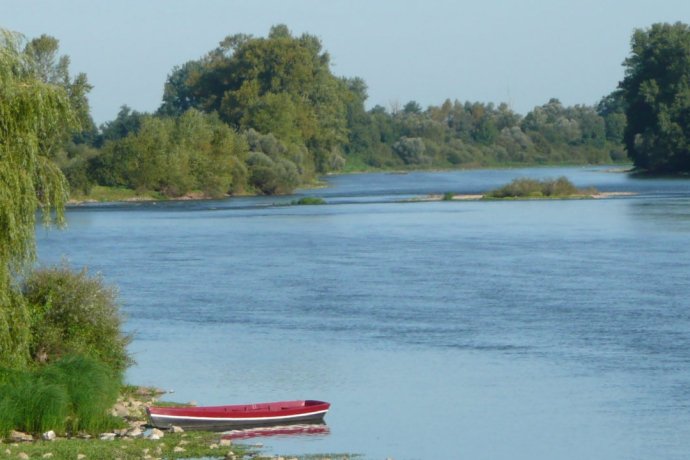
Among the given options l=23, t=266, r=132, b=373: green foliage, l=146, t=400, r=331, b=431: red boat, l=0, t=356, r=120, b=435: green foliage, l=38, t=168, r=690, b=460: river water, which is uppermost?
l=23, t=266, r=132, b=373: green foliage

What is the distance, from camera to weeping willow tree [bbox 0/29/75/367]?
62.0 ft

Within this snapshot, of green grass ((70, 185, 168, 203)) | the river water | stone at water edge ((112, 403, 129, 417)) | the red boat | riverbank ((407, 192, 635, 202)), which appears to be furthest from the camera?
green grass ((70, 185, 168, 203))

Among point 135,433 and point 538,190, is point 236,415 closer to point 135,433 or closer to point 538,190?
point 135,433

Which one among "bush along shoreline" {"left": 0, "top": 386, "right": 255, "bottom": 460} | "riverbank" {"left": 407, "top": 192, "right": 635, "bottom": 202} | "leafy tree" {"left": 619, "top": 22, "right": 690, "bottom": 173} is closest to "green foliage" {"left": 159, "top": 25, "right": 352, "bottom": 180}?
"riverbank" {"left": 407, "top": 192, "right": 635, "bottom": 202}

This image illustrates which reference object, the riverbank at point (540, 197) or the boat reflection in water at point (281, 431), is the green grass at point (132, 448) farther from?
the riverbank at point (540, 197)

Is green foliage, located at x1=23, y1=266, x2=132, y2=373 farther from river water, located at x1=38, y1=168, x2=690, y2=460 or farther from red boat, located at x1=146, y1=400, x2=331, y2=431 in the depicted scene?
red boat, located at x1=146, y1=400, x2=331, y2=431

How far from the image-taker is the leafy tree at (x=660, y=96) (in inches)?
5089

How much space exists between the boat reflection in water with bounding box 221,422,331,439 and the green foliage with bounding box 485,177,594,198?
246 ft

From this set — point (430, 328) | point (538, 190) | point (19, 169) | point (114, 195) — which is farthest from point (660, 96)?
point (19, 169)

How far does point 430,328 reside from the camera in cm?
3219

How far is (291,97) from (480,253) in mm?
80651

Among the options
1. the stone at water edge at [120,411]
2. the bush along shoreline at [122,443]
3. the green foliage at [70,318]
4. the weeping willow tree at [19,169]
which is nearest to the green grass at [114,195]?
the green foliage at [70,318]

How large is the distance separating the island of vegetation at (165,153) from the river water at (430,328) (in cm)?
261

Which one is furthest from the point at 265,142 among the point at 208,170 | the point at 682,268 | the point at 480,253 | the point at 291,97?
the point at 682,268
